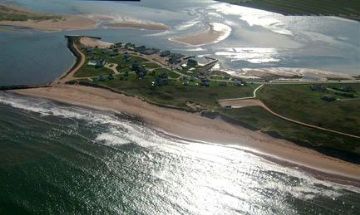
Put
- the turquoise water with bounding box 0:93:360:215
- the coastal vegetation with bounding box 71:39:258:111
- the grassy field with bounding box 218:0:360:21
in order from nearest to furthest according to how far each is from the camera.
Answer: the turquoise water with bounding box 0:93:360:215 < the coastal vegetation with bounding box 71:39:258:111 < the grassy field with bounding box 218:0:360:21

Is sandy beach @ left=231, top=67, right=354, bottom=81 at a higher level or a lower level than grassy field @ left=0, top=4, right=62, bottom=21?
lower

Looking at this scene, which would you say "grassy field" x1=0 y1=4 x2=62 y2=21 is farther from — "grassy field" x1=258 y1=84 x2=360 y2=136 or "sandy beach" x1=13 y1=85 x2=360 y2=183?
"grassy field" x1=258 y1=84 x2=360 y2=136

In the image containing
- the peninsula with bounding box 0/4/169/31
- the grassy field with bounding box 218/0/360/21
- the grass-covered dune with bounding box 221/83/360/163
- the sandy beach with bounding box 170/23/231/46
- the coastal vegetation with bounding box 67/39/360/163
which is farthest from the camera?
the grassy field with bounding box 218/0/360/21

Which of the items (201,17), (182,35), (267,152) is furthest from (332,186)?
(201,17)

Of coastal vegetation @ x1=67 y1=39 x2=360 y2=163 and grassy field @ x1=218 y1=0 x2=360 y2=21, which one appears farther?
grassy field @ x1=218 y1=0 x2=360 y2=21

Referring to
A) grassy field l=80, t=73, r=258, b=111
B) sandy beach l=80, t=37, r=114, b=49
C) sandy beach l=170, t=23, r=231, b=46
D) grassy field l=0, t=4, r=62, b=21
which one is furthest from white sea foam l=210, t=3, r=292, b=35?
grassy field l=80, t=73, r=258, b=111

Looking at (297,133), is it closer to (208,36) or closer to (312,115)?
(312,115)

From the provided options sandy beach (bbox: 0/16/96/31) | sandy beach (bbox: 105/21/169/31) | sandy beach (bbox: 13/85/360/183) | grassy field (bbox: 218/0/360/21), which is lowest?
sandy beach (bbox: 13/85/360/183)

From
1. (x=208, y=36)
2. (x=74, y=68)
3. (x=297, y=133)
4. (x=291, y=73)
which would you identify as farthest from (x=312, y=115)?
(x=208, y=36)
